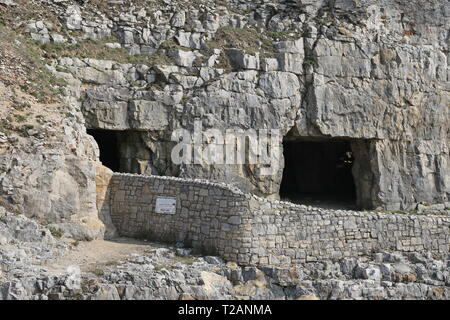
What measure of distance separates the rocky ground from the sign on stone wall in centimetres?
85

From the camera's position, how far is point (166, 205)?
13.6 metres

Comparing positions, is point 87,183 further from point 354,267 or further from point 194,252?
point 354,267

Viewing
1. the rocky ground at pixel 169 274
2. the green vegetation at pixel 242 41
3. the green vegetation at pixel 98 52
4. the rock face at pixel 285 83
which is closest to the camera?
the rocky ground at pixel 169 274

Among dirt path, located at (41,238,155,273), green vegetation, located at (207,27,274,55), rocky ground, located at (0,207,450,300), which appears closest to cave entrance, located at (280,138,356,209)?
green vegetation, located at (207,27,274,55)

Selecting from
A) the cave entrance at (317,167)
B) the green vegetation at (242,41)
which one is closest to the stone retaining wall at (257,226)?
the green vegetation at (242,41)

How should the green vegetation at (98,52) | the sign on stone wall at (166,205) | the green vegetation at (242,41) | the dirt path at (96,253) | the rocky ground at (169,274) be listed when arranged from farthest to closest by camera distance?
the green vegetation at (242,41) → the green vegetation at (98,52) → the sign on stone wall at (166,205) → the dirt path at (96,253) → the rocky ground at (169,274)

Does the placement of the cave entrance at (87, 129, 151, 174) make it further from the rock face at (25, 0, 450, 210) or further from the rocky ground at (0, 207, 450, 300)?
the rocky ground at (0, 207, 450, 300)

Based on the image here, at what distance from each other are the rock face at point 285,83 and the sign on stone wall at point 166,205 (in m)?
4.66

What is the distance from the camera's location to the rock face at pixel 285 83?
60.7 ft

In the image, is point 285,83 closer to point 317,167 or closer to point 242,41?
point 242,41

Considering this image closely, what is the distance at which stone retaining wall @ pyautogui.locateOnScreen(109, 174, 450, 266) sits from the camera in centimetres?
1266

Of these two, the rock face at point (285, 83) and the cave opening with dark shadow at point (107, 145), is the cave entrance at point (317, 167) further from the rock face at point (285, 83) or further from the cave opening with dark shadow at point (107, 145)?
the cave opening with dark shadow at point (107, 145)

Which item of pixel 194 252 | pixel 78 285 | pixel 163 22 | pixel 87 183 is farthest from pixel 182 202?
pixel 163 22
